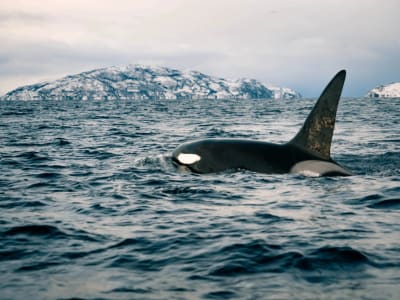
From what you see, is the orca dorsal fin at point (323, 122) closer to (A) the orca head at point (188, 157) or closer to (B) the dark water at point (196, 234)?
(B) the dark water at point (196, 234)

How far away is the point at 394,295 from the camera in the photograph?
4531mm

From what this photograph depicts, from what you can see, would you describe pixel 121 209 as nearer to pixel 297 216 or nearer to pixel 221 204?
pixel 221 204

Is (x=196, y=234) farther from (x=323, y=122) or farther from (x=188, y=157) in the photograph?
(x=323, y=122)

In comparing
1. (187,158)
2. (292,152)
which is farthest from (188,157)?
(292,152)

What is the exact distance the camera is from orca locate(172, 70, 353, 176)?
34.6 ft

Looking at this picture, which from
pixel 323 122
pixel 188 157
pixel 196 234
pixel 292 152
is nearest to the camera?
pixel 196 234

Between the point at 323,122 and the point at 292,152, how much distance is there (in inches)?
36.5

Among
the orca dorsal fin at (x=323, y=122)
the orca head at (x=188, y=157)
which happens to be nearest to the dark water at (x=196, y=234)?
the orca head at (x=188, y=157)

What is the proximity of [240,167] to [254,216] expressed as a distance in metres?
3.24

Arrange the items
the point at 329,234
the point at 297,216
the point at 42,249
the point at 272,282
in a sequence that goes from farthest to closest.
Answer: the point at 297,216
the point at 329,234
the point at 42,249
the point at 272,282

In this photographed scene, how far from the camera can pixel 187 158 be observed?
1141 cm

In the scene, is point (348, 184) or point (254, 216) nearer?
point (254, 216)

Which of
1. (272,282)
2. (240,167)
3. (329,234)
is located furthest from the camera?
(240,167)

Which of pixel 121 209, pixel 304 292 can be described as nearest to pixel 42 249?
pixel 121 209
